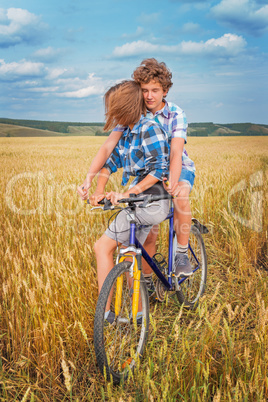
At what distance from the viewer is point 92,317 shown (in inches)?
98.1

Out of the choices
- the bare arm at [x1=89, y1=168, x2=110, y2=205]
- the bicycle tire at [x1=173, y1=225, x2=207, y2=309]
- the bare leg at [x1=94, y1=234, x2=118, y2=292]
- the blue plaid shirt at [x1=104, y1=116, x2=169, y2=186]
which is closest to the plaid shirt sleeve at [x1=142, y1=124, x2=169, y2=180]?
the blue plaid shirt at [x1=104, y1=116, x2=169, y2=186]

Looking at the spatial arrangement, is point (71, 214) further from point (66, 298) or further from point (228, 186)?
point (228, 186)

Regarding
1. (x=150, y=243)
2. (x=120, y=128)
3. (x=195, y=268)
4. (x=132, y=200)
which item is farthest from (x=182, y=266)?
(x=120, y=128)

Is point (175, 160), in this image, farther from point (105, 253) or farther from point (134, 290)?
point (134, 290)

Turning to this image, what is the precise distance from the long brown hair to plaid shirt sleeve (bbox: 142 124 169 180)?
→ 0.45 ft

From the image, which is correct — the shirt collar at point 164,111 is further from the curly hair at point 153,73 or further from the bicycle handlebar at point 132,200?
the bicycle handlebar at point 132,200

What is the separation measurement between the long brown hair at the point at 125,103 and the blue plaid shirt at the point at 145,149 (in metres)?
0.09

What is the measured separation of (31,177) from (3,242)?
4.06 meters

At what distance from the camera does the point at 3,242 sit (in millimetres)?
3666

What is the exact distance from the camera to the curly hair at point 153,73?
2434 millimetres

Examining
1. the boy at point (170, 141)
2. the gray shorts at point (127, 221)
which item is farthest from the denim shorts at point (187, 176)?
the gray shorts at point (127, 221)

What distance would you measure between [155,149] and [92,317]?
130cm

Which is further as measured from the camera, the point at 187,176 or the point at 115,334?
the point at 187,176

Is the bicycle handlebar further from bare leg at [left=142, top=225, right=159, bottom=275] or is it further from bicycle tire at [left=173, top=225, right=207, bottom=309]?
bicycle tire at [left=173, top=225, right=207, bottom=309]
